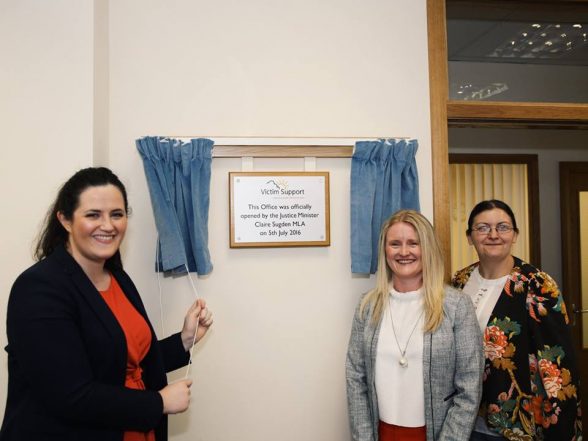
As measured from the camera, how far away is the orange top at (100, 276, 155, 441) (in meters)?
1.30

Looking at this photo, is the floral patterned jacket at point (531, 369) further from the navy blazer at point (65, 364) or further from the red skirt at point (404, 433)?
the navy blazer at point (65, 364)

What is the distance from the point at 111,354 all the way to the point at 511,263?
1394 millimetres

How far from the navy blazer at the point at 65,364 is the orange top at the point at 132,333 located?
0.06 meters

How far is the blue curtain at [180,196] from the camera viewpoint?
5.82ft

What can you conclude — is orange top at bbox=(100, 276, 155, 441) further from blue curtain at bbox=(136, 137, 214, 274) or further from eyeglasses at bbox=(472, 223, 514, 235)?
eyeglasses at bbox=(472, 223, 514, 235)

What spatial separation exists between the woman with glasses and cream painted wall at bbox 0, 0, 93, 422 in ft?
5.13

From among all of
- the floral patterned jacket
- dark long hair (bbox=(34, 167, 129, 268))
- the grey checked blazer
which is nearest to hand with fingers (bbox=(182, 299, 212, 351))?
dark long hair (bbox=(34, 167, 129, 268))

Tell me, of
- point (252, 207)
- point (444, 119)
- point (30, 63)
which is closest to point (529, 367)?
point (444, 119)

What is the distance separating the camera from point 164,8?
73.9 inches

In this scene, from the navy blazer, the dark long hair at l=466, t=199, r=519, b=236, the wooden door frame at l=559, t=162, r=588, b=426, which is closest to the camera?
the navy blazer

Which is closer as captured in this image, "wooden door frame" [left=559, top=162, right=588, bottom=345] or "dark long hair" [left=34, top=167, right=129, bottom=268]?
"dark long hair" [left=34, top=167, right=129, bottom=268]

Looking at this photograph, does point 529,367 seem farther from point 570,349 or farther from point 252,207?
point 252,207

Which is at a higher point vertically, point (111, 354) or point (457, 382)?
point (111, 354)

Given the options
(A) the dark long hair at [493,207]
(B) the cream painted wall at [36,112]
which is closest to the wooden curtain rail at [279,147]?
(B) the cream painted wall at [36,112]
